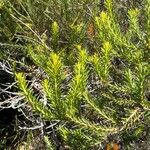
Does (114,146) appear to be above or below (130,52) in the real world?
below

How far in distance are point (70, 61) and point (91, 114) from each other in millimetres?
511

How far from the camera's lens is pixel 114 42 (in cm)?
197

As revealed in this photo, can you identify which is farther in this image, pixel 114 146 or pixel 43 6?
pixel 43 6

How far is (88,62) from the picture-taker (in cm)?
238

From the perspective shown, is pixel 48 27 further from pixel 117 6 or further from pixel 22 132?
pixel 22 132

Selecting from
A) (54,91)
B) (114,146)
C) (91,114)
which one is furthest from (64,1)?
(54,91)

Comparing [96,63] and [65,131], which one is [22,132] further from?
[96,63]

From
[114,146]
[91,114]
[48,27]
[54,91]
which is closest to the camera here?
[54,91]

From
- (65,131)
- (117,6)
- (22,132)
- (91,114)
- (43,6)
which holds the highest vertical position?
(43,6)

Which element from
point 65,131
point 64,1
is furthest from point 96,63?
point 64,1

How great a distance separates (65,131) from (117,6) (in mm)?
1468

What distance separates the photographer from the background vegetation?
1902 mm

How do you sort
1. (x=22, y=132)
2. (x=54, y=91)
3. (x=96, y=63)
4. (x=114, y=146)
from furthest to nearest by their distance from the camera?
(x=22, y=132), (x=114, y=146), (x=96, y=63), (x=54, y=91)

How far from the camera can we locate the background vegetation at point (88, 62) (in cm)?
190
